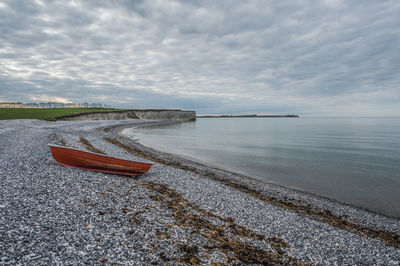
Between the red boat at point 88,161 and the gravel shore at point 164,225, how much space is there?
1.92ft

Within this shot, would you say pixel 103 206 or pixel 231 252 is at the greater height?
pixel 103 206

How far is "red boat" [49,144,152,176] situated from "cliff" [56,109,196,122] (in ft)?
221

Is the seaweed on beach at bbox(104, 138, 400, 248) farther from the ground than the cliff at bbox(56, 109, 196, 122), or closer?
closer

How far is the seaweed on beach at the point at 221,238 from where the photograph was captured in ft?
18.7

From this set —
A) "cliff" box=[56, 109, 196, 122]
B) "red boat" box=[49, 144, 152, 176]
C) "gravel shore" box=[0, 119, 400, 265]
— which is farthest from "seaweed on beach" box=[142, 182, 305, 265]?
"cliff" box=[56, 109, 196, 122]

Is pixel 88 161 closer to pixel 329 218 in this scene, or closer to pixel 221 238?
pixel 221 238

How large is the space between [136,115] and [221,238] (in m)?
127

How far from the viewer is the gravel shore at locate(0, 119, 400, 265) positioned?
516 centimetres

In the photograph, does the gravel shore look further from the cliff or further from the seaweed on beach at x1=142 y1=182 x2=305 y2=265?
the cliff

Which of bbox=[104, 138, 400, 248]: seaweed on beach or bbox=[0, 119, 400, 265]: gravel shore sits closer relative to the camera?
bbox=[0, 119, 400, 265]: gravel shore

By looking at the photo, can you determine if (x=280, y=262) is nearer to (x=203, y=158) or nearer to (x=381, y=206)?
(x=381, y=206)

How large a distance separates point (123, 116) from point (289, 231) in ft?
382

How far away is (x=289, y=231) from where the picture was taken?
7.84 m

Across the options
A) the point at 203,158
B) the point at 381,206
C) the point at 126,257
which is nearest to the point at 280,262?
the point at 126,257
